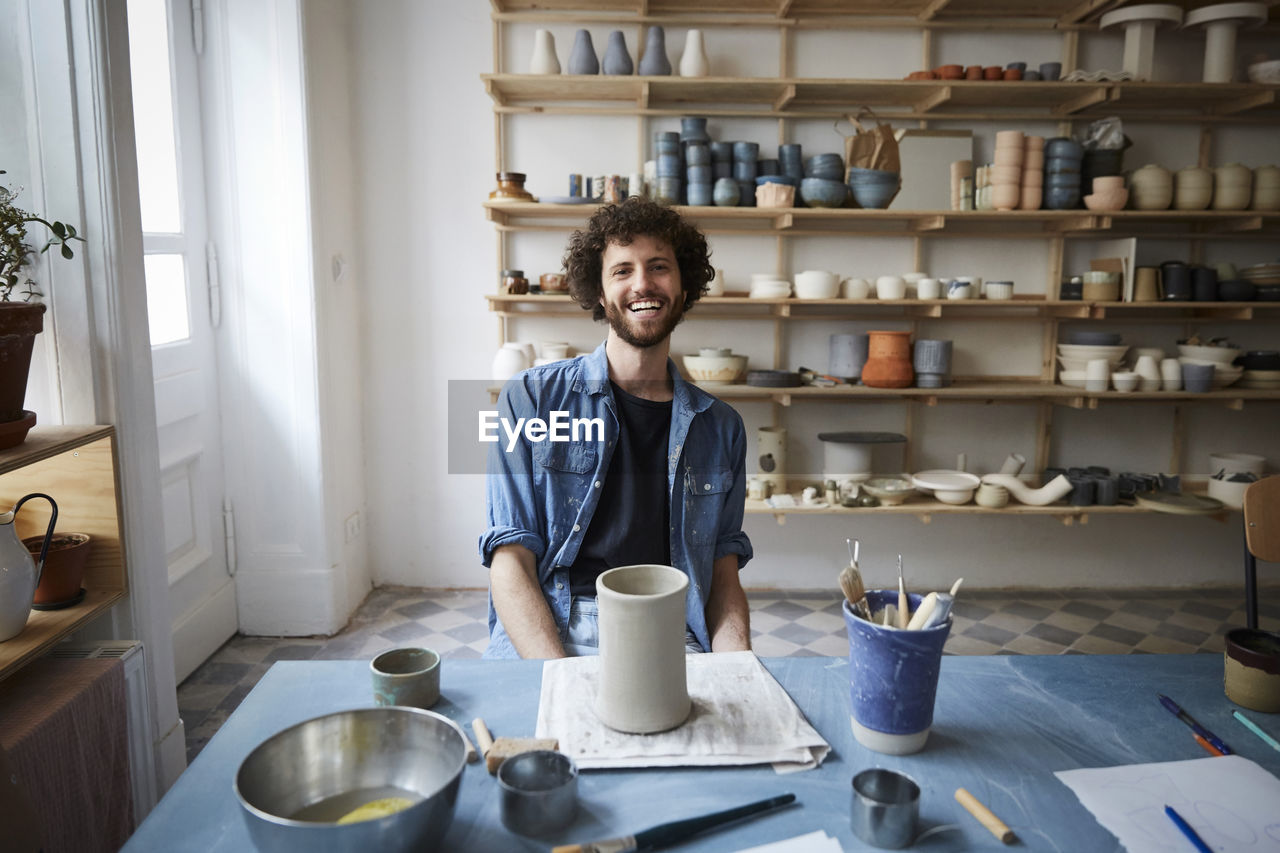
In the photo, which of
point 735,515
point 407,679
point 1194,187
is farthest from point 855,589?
point 1194,187

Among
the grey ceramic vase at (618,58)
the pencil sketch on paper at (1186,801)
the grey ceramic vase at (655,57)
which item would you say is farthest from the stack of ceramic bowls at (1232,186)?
the pencil sketch on paper at (1186,801)

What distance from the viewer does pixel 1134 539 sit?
3.83 meters

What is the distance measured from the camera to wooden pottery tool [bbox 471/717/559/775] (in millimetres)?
976

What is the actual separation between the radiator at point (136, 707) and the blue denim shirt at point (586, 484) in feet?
2.55

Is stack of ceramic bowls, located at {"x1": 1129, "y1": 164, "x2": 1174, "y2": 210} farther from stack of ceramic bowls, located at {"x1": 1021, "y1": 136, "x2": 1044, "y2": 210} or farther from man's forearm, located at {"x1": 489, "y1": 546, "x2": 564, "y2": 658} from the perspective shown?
man's forearm, located at {"x1": 489, "y1": 546, "x2": 564, "y2": 658}

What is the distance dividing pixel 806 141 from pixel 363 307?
6.55 ft

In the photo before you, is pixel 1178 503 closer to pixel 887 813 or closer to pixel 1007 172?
pixel 1007 172

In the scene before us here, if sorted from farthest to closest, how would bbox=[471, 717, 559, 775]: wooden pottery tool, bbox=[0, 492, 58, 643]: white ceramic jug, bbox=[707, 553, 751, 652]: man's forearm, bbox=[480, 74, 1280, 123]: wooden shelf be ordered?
bbox=[480, 74, 1280, 123]: wooden shelf < bbox=[707, 553, 751, 652]: man's forearm < bbox=[0, 492, 58, 643]: white ceramic jug < bbox=[471, 717, 559, 775]: wooden pottery tool

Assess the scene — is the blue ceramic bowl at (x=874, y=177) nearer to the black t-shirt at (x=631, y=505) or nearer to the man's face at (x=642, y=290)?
the man's face at (x=642, y=290)

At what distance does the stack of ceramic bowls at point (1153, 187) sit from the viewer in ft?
10.9

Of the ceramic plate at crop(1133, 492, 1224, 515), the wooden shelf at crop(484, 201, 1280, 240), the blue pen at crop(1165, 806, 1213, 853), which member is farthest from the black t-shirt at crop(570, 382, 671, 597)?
the ceramic plate at crop(1133, 492, 1224, 515)

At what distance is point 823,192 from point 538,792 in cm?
285

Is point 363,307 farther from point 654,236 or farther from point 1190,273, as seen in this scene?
point 1190,273

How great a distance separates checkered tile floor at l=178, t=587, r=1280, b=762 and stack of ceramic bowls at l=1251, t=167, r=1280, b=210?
1.64 metres
